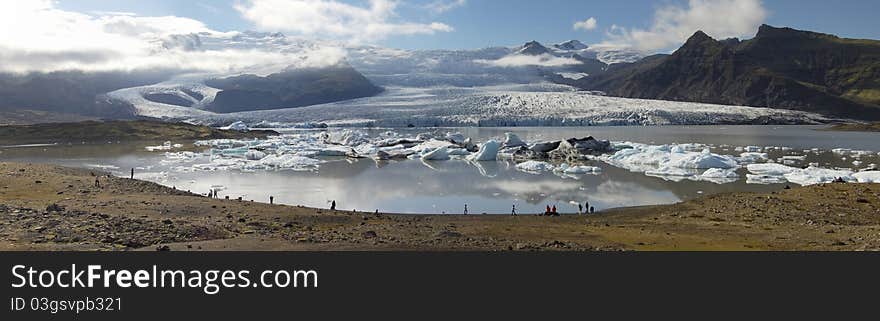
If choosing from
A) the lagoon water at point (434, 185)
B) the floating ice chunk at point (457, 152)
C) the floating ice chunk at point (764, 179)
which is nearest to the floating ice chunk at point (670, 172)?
the lagoon water at point (434, 185)

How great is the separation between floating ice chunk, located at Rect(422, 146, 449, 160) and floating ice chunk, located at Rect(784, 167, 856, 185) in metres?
21.9

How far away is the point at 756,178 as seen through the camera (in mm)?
30797

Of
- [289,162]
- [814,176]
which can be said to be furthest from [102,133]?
[814,176]

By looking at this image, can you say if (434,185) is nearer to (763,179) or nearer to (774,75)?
(763,179)

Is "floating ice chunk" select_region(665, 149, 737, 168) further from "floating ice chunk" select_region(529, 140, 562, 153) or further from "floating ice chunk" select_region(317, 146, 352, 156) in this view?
"floating ice chunk" select_region(317, 146, 352, 156)

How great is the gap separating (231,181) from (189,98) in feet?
452

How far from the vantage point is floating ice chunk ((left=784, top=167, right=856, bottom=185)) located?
28.6 metres

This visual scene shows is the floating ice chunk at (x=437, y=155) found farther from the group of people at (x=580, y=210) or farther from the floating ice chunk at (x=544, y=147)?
the group of people at (x=580, y=210)

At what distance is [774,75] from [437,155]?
470 feet

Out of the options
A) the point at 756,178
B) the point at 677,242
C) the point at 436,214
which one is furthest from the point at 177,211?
the point at 756,178

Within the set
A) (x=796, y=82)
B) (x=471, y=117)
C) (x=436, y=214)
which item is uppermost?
(x=796, y=82)

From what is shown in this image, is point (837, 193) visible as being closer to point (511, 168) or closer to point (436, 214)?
point (436, 214)

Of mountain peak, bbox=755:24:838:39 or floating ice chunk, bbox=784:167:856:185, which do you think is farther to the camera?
mountain peak, bbox=755:24:838:39

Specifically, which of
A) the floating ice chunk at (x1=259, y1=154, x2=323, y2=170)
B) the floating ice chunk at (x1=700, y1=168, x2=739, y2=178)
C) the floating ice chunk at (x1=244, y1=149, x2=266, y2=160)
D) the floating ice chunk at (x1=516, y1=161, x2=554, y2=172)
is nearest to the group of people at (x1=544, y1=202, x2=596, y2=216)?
the floating ice chunk at (x1=700, y1=168, x2=739, y2=178)
